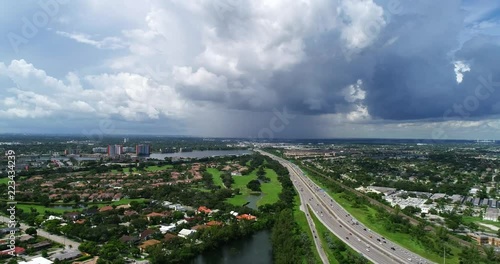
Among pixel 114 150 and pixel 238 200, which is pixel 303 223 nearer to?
pixel 238 200

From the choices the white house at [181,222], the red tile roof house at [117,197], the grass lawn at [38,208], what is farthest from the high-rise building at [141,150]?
the white house at [181,222]

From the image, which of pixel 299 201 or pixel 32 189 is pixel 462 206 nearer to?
pixel 299 201

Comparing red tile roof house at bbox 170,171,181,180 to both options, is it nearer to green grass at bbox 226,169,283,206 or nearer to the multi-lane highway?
green grass at bbox 226,169,283,206

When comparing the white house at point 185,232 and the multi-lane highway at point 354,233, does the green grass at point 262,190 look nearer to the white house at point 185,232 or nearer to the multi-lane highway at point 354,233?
the multi-lane highway at point 354,233

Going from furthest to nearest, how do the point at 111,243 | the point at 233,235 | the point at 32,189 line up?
1. the point at 32,189
2. the point at 233,235
3. the point at 111,243

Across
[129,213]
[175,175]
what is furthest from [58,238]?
[175,175]

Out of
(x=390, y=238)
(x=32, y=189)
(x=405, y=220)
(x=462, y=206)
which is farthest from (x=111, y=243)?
(x=462, y=206)

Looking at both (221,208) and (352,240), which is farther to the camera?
(221,208)
